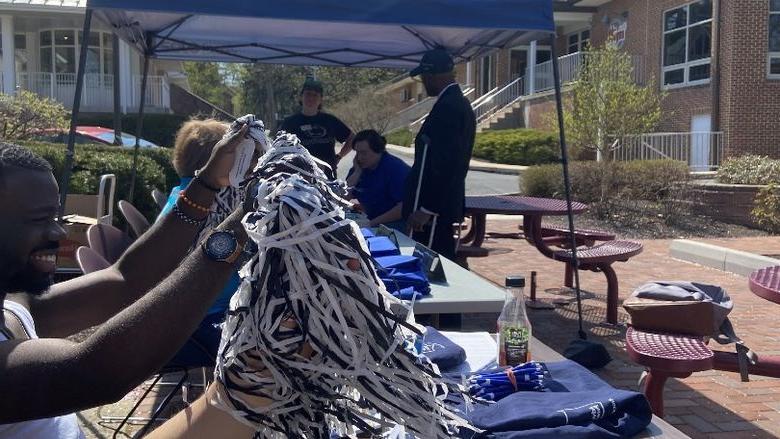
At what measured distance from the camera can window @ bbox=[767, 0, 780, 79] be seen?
748 inches

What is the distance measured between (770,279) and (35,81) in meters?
27.5

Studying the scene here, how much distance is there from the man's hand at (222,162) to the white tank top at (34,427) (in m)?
0.56

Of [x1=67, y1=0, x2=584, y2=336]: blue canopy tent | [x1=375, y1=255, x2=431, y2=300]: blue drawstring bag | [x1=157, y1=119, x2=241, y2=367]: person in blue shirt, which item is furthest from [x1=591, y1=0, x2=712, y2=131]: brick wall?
[x1=375, y1=255, x2=431, y2=300]: blue drawstring bag

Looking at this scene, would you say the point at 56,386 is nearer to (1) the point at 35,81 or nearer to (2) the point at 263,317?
Result: (2) the point at 263,317

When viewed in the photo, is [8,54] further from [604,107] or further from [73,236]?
[73,236]

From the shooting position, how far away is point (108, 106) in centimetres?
2762

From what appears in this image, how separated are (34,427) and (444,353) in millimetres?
1181

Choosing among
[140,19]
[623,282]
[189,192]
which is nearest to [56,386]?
[189,192]

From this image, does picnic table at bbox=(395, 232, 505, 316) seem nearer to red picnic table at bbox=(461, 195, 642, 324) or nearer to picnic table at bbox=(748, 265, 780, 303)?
picnic table at bbox=(748, 265, 780, 303)

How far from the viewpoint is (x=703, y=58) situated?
814 inches

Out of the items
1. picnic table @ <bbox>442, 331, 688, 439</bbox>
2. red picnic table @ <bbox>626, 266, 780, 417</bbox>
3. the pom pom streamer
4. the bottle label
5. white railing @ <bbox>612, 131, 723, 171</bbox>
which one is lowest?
red picnic table @ <bbox>626, 266, 780, 417</bbox>

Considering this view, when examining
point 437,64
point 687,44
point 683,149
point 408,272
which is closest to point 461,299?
point 408,272

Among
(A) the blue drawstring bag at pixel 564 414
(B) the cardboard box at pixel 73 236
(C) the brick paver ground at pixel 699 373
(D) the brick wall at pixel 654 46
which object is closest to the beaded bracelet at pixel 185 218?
(A) the blue drawstring bag at pixel 564 414

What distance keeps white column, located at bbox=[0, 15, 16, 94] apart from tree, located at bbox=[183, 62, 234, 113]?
24.0 meters
